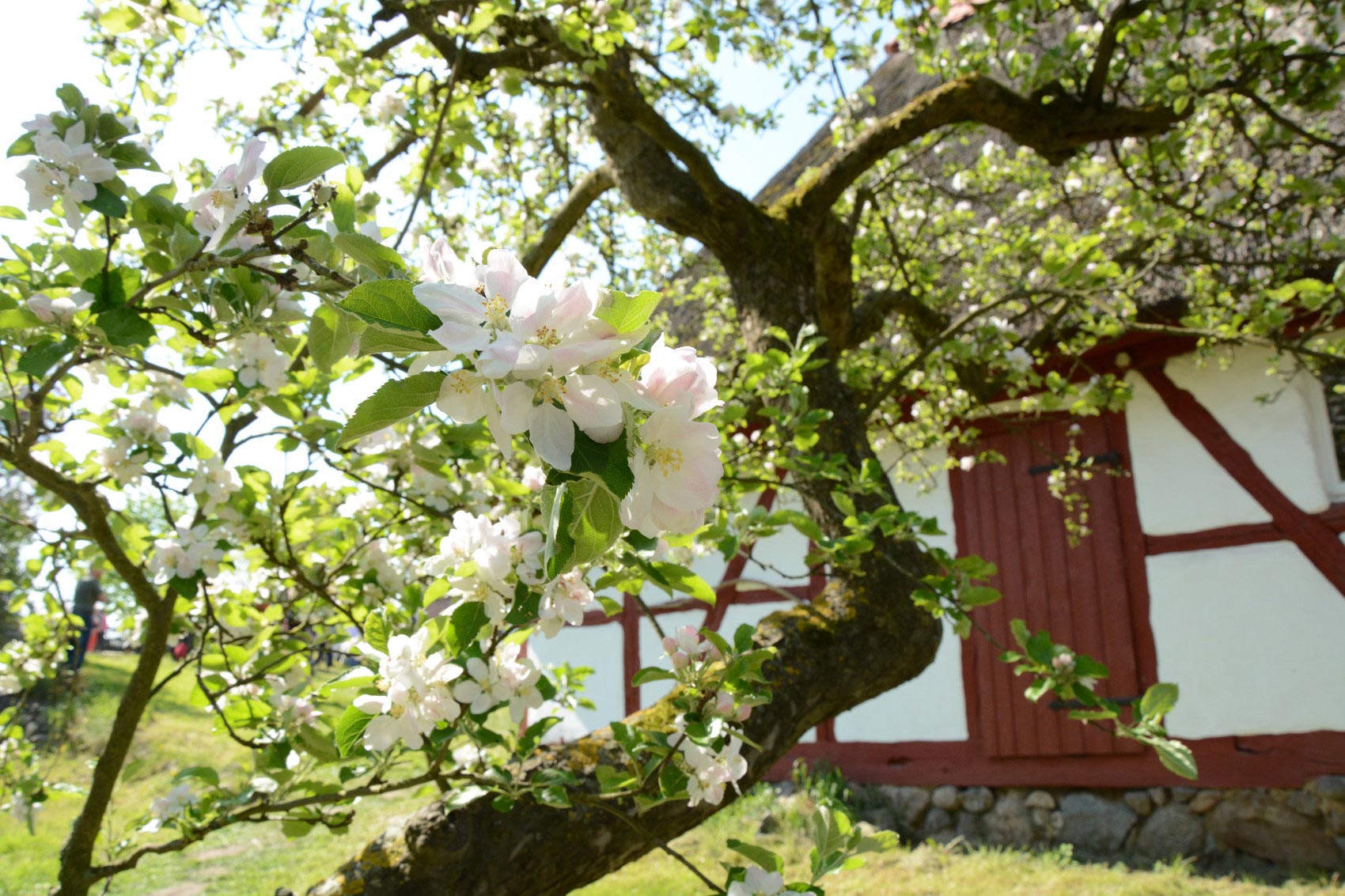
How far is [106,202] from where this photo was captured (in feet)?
3.59

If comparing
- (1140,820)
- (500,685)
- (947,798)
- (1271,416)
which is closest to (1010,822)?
(947,798)

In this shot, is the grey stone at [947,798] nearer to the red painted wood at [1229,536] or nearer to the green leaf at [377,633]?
the red painted wood at [1229,536]

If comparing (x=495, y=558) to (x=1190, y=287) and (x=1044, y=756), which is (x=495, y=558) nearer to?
(x=1190, y=287)

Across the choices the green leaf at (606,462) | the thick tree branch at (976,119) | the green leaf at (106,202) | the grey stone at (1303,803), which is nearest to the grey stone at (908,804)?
the grey stone at (1303,803)

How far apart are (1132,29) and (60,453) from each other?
142 inches

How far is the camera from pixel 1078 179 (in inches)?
195

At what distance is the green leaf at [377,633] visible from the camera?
1203mm

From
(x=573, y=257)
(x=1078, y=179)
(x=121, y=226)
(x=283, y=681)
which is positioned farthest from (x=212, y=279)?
(x=1078, y=179)

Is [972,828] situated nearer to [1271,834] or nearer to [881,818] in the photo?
[881,818]

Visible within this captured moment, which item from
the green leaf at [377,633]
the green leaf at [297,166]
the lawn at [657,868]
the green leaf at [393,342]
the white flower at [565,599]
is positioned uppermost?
the green leaf at [297,166]

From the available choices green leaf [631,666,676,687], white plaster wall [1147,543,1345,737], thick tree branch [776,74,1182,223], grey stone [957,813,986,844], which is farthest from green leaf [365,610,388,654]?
grey stone [957,813,986,844]

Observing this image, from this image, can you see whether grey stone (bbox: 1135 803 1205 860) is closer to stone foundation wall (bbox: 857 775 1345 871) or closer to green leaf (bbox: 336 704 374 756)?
stone foundation wall (bbox: 857 775 1345 871)

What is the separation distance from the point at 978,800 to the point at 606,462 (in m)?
5.15

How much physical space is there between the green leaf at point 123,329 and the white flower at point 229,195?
21cm
